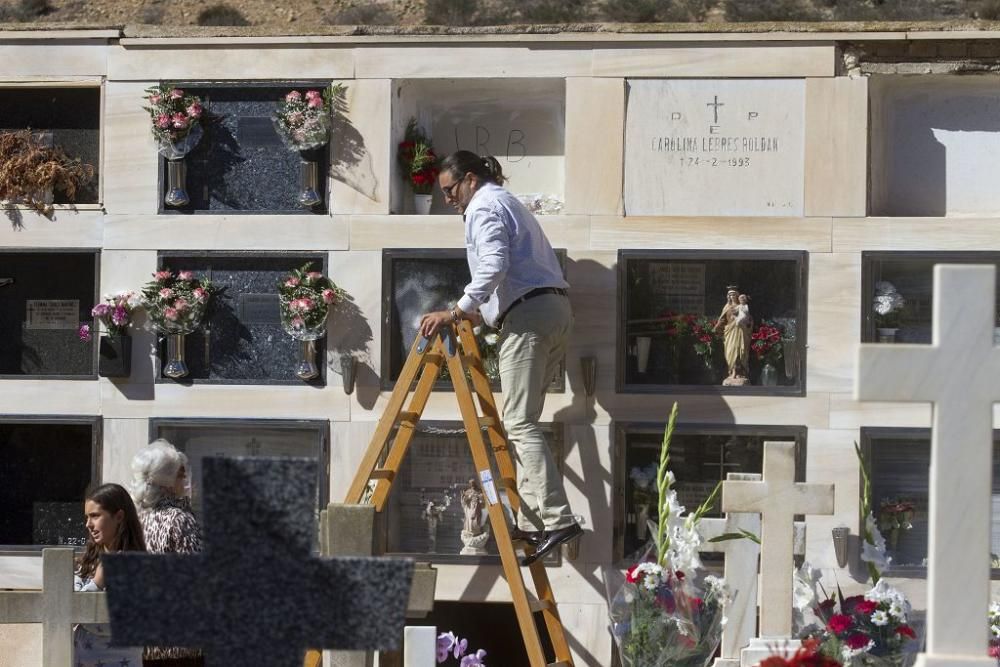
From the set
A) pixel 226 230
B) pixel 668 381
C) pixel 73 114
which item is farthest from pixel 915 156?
pixel 73 114

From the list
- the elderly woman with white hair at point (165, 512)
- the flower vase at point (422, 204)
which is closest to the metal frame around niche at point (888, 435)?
the flower vase at point (422, 204)

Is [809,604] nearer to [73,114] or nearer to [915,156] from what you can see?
[915,156]

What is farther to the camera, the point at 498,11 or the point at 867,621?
the point at 498,11

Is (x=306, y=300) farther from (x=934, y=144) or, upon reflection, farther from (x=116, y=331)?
(x=934, y=144)

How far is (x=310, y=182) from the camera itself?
24.8 ft

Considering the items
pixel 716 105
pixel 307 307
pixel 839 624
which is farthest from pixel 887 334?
pixel 307 307

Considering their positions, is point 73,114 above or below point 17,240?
above

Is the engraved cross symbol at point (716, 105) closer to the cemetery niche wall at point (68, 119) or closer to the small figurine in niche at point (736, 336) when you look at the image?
the small figurine in niche at point (736, 336)

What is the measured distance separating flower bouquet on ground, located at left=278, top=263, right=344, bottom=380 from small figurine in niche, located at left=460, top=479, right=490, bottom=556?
0.99 m

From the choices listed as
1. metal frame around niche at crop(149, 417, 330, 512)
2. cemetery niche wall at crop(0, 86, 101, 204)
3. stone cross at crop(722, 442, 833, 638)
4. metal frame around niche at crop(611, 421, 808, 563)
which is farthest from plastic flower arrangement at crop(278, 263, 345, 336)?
stone cross at crop(722, 442, 833, 638)

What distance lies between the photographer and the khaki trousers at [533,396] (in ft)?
22.5

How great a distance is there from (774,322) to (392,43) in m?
2.38

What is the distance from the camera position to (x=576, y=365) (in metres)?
7.38

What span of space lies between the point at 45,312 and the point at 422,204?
2.12m
